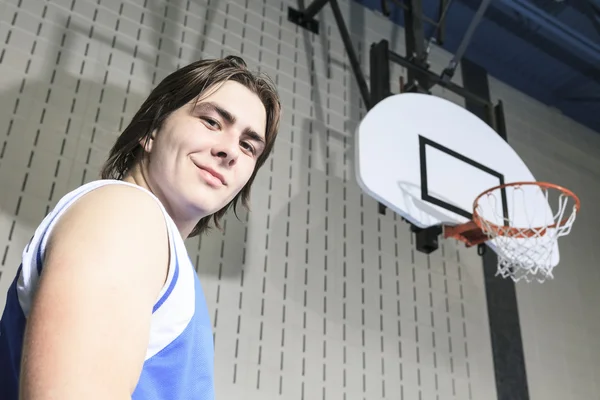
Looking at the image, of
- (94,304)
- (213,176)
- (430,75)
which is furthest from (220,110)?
(430,75)

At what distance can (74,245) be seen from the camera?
0.62 metres

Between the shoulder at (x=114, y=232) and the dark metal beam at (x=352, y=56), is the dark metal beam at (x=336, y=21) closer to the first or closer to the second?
the dark metal beam at (x=352, y=56)

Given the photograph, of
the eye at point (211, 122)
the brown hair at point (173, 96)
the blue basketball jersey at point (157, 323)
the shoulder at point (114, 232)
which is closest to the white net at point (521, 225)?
the brown hair at point (173, 96)

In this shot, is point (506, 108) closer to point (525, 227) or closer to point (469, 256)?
point (469, 256)

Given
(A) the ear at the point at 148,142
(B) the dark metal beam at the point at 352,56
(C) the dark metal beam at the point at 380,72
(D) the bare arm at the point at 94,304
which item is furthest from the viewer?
(B) the dark metal beam at the point at 352,56

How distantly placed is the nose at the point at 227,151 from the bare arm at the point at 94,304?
0.36 m

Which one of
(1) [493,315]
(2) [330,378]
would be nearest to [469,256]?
(1) [493,315]

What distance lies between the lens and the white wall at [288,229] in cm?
317

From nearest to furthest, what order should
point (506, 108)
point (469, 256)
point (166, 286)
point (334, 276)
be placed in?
point (166, 286)
point (334, 276)
point (469, 256)
point (506, 108)

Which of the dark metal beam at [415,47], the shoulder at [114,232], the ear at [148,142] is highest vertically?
the dark metal beam at [415,47]

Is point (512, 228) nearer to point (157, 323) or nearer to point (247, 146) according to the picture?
point (247, 146)

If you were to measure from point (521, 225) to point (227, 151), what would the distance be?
2.65 metres

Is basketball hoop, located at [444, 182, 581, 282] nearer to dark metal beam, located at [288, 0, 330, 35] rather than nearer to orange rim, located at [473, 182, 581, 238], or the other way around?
orange rim, located at [473, 182, 581, 238]

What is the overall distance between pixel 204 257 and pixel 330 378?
3.37 feet
